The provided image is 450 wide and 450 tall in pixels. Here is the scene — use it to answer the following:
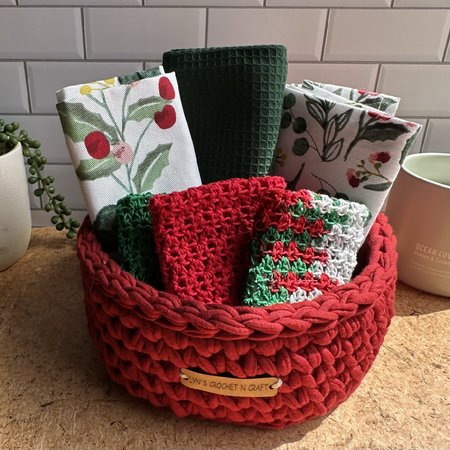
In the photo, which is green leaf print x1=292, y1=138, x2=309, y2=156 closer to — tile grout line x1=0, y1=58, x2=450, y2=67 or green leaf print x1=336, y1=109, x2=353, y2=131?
green leaf print x1=336, y1=109, x2=353, y2=131

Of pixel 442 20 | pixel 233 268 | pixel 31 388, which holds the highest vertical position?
pixel 442 20

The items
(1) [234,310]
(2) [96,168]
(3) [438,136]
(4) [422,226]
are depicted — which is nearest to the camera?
(1) [234,310]

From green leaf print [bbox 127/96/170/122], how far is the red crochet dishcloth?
11 centimetres

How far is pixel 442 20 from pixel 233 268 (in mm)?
455

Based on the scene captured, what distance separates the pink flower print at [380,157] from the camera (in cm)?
44

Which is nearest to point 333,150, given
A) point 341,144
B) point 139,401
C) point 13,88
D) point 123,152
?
point 341,144

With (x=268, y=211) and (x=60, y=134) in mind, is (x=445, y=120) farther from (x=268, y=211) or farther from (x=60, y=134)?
(x=60, y=134)

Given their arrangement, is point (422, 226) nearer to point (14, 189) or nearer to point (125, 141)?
point (125, 141)

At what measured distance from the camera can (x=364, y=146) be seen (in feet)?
1.48

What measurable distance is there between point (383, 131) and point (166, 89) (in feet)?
0.73

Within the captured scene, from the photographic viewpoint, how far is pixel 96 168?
43 cm

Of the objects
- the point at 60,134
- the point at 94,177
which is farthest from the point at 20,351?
the point at 60,134

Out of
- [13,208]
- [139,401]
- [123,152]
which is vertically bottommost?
[139,401]

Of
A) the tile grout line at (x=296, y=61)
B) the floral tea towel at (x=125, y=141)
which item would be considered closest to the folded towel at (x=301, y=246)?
the floral tea towel at (x=125, y=141)
